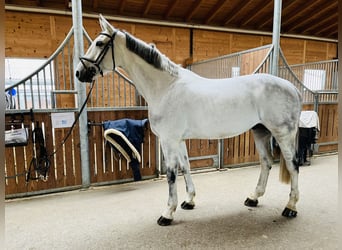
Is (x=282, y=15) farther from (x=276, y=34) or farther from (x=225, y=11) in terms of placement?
(x=276, y=34)

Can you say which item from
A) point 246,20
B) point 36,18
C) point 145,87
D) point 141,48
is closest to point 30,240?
point 145,87

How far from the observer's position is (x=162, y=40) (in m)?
5.72

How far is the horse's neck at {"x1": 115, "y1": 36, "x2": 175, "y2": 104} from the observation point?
1716 mm

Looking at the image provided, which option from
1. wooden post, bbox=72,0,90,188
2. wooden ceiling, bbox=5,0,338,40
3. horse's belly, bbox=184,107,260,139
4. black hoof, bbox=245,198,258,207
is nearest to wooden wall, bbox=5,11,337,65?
wooden ceiling, bbox=5,0,338,40

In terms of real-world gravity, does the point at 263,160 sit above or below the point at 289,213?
above

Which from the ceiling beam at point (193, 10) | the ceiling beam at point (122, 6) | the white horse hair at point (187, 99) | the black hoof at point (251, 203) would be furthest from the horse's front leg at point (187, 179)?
the ceiling beam at point (193, 10)

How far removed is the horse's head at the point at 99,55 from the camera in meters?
1.63

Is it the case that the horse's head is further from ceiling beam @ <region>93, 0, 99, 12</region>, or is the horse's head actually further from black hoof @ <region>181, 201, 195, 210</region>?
ceiling beam @ <region>93, 0, 99, 12</region>

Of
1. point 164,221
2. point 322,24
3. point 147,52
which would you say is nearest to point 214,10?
point 322,24

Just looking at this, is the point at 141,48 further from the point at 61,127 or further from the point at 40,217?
the point at 40,217

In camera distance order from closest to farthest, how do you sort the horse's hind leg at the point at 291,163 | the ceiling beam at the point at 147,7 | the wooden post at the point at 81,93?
the horse's hind leg at the point at 291,163, the wooden post at the point at 81,93, the ceiling beam at the point at 147,7

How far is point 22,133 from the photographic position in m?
2.07

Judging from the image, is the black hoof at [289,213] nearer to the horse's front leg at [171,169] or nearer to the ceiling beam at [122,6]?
the horse's front leg at [171,169]

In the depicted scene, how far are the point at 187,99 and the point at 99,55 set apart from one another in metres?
0.72
